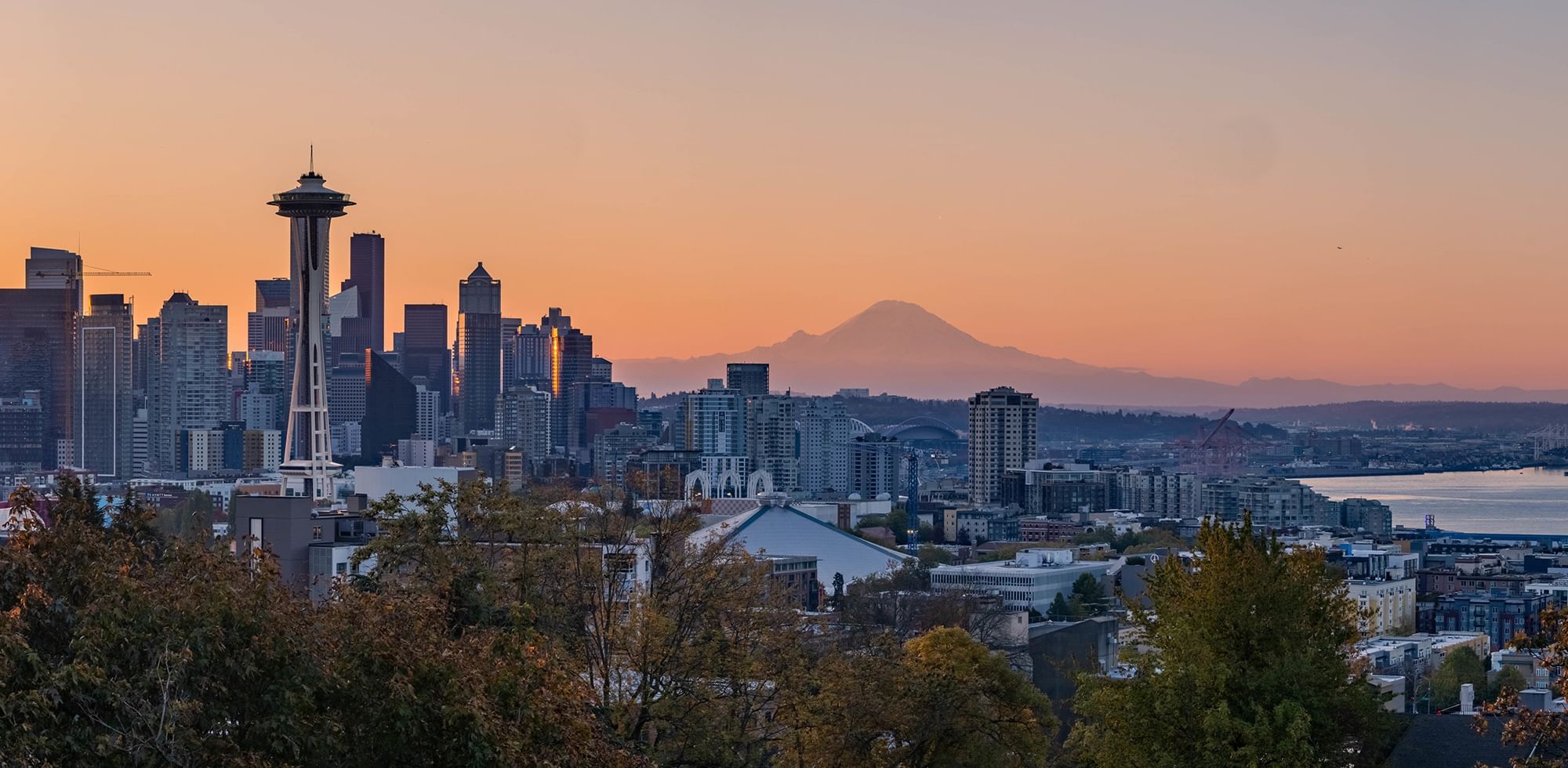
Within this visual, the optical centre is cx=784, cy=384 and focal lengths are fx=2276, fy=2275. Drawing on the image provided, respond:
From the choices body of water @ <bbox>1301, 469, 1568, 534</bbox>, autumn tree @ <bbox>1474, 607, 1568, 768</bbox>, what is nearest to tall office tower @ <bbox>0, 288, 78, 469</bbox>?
body of water @ <bbox>1301, 469, 1568, 534</bbox>

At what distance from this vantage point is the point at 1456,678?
33188mm

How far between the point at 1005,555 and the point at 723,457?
197 feet

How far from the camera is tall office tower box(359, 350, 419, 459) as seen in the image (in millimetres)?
156375

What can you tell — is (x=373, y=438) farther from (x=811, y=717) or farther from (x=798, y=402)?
(x=811, y=717)

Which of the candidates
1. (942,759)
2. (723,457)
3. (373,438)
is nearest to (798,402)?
(723,457)

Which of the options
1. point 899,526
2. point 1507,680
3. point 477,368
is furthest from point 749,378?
point 1507,680

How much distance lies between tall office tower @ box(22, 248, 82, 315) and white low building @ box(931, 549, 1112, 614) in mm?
88402

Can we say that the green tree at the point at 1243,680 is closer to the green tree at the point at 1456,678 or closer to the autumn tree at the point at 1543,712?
A: the autumn tree at the point at 1543,712

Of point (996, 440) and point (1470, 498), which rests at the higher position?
point (996, 440)

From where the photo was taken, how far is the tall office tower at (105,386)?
135 meters

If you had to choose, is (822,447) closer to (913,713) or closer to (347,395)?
(347,395)

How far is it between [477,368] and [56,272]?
50319mm

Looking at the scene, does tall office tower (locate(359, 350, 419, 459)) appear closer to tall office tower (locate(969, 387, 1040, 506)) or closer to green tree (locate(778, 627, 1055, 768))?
tall office tower (locate(969, 387, 1040, 506))

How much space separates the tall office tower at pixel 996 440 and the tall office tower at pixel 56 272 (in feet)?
177
